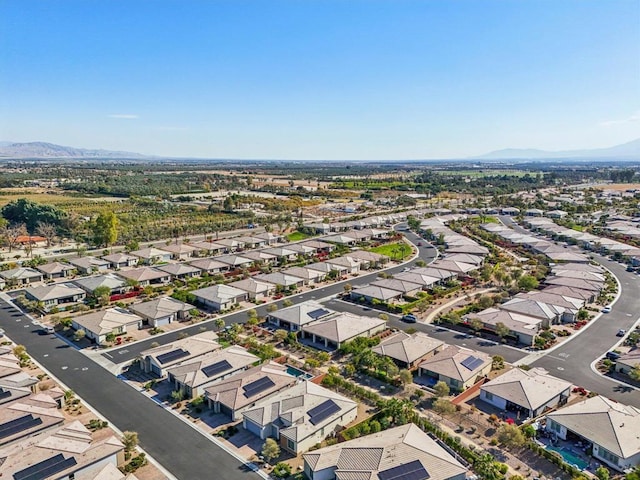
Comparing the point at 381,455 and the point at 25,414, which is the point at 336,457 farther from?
the point at 25,414

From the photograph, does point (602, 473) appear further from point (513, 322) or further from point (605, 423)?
point (513, 322)

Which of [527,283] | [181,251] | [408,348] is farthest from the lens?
[181,251]

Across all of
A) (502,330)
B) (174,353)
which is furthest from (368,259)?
(174,353)

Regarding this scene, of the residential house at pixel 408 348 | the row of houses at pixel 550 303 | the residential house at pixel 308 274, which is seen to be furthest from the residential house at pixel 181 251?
the row of houses at pixel 550 303

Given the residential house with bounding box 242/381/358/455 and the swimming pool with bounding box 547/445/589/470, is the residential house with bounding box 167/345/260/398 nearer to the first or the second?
the residential house with bounding box 242/381/358/455

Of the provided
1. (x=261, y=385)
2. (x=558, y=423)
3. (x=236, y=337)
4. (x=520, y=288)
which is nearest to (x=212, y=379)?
(x=261, y=385)

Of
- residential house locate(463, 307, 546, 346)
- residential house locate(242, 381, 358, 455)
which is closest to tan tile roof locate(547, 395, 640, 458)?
residential house locate(463, 307, 546, 346)
